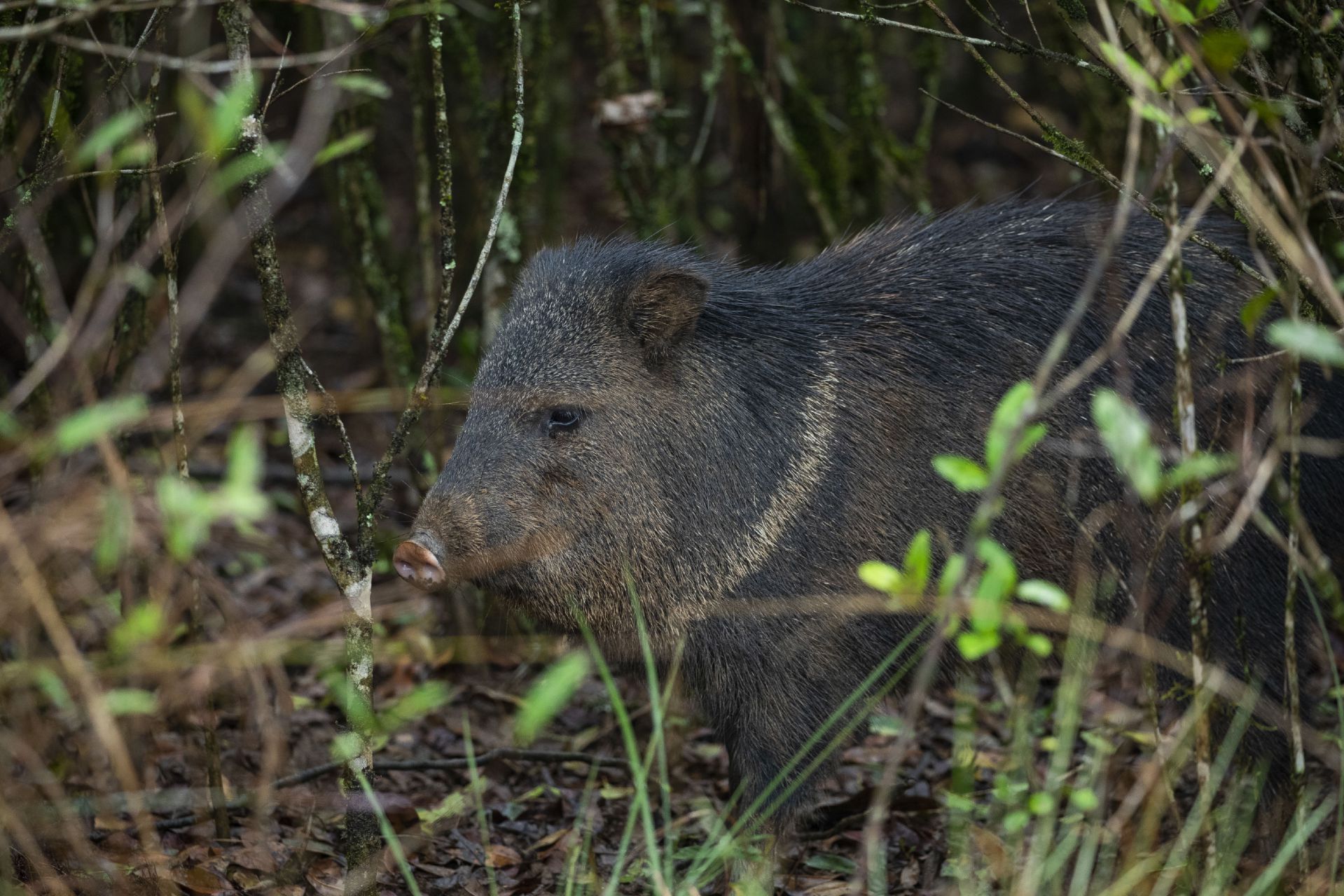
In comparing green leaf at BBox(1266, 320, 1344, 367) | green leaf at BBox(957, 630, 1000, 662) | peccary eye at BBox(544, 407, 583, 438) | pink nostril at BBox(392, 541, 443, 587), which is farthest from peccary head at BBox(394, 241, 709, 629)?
green leaf at BBox(1266, 320, 1344, 367)

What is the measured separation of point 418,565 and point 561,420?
1.88 feet

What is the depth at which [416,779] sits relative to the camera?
165 inches

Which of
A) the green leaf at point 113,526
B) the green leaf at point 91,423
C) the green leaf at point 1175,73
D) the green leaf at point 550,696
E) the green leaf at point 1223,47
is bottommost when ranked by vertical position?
the green leaf at point 550,696

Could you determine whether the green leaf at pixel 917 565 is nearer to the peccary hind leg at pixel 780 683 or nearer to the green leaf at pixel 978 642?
the green leaf at pixel 978 642

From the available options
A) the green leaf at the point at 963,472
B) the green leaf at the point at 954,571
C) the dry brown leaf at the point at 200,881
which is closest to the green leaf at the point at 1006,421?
the green leaf at the point at 963,472

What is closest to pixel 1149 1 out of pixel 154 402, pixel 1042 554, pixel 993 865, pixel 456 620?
pixel 1042 554

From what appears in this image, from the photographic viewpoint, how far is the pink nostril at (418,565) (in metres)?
3.02

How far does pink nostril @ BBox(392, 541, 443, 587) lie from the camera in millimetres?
3016

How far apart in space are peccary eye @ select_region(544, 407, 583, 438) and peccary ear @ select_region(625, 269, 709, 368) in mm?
242

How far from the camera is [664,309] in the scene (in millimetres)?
3408

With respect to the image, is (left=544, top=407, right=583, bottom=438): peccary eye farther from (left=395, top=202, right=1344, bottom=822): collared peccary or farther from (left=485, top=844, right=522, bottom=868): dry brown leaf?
(left=485, top=844, right=522, bottom=868): dry brown leaf

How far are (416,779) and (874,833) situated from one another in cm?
229

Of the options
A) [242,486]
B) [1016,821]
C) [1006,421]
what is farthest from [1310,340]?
[242,486]

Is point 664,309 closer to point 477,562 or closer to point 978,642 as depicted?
point 477,562
